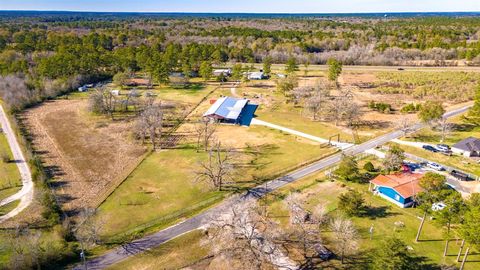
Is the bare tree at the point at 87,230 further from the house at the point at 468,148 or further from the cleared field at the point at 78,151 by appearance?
the house at the point at 468,148

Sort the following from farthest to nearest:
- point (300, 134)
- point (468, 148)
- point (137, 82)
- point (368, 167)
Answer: point (137, 82), point (300, 134), point (468, 148), point (368, 167)

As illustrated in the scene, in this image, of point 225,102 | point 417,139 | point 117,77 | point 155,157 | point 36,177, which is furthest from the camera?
point 117,77

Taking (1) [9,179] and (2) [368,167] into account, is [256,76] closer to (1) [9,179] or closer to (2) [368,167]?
(2) [368,167]

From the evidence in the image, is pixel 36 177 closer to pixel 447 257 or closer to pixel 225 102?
pixel 225 102

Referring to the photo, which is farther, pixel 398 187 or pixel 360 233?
pixel 398 187

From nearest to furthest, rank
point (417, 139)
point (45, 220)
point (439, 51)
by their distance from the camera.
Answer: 1. point (45, 220)
2. point (417, 139)
3. point (439, 51)

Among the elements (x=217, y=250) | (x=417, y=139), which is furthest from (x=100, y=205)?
(x=417, y=139)

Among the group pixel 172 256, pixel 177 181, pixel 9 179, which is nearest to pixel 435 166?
pixel 177 181
